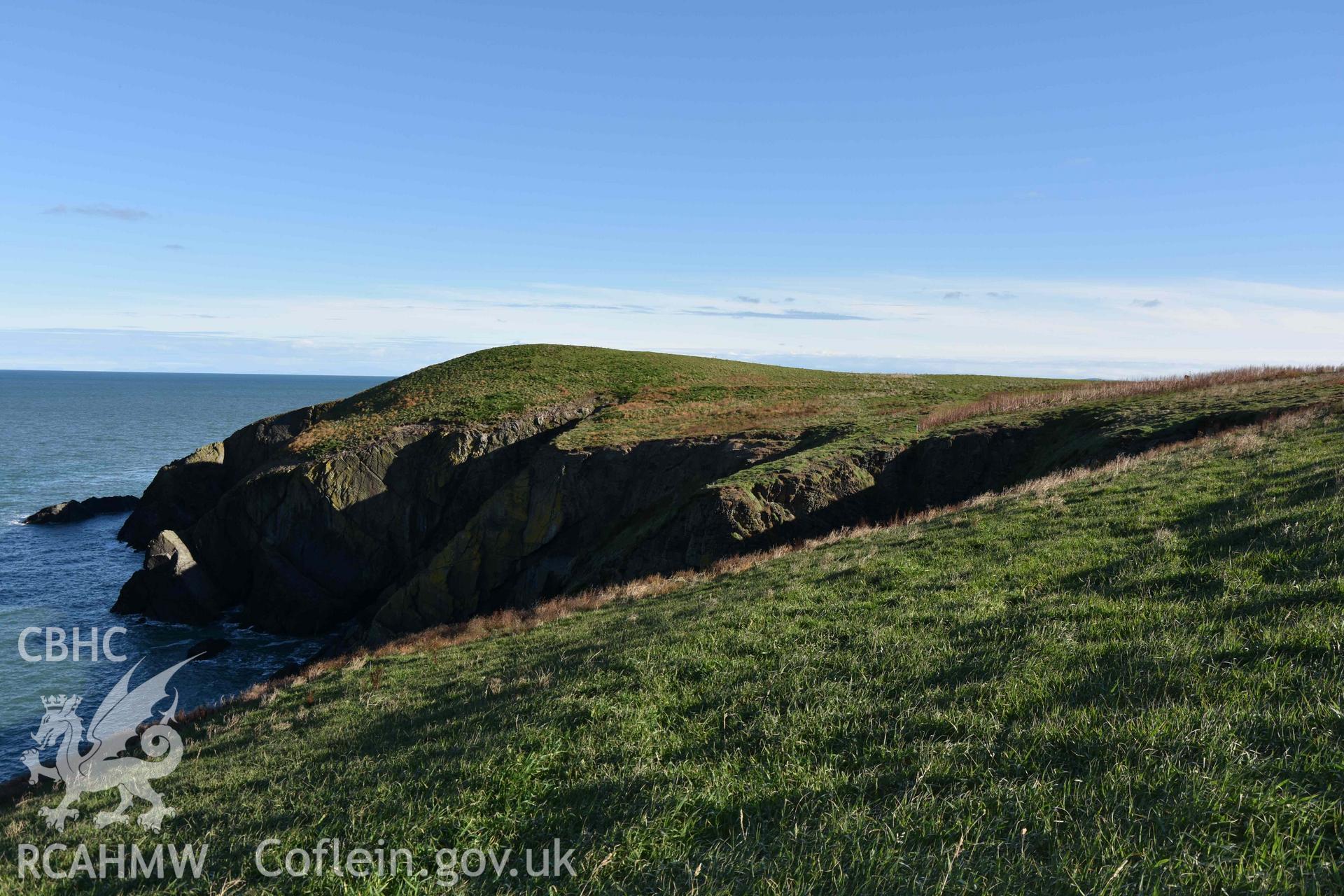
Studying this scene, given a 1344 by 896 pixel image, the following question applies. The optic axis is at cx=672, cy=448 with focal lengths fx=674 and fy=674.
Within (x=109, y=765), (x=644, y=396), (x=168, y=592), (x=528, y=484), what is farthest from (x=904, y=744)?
(x=168, y=592)

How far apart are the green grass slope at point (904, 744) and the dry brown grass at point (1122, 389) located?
66.7ft

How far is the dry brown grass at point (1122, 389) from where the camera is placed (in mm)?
31578

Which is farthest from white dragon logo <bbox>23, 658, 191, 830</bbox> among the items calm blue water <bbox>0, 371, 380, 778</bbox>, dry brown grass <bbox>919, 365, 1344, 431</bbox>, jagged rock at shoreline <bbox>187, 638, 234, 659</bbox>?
dry brown grass <bbox>919, 365, 1344, 431</bbox>

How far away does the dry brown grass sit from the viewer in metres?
31.6

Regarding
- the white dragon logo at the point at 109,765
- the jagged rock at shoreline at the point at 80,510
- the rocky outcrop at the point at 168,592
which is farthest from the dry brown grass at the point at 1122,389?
the jagged rock at shoreline at the point at 80,510

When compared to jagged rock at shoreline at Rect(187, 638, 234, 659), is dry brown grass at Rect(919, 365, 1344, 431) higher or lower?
higher

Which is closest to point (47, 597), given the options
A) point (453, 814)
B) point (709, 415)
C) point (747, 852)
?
point (709, 415)

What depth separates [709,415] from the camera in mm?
46562

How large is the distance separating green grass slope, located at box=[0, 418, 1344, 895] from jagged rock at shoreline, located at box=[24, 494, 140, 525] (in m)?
65.6

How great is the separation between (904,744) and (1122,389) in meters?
35.0

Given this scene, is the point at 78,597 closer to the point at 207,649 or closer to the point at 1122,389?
the point at 207,649

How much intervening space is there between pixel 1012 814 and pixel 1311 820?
182cm

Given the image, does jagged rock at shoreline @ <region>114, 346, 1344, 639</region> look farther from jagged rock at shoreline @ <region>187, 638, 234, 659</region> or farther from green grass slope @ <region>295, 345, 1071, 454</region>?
jagged rock at shoreline @ <region>187, 638, 234, 659</region>

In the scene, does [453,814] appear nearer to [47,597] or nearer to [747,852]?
[747,852]
